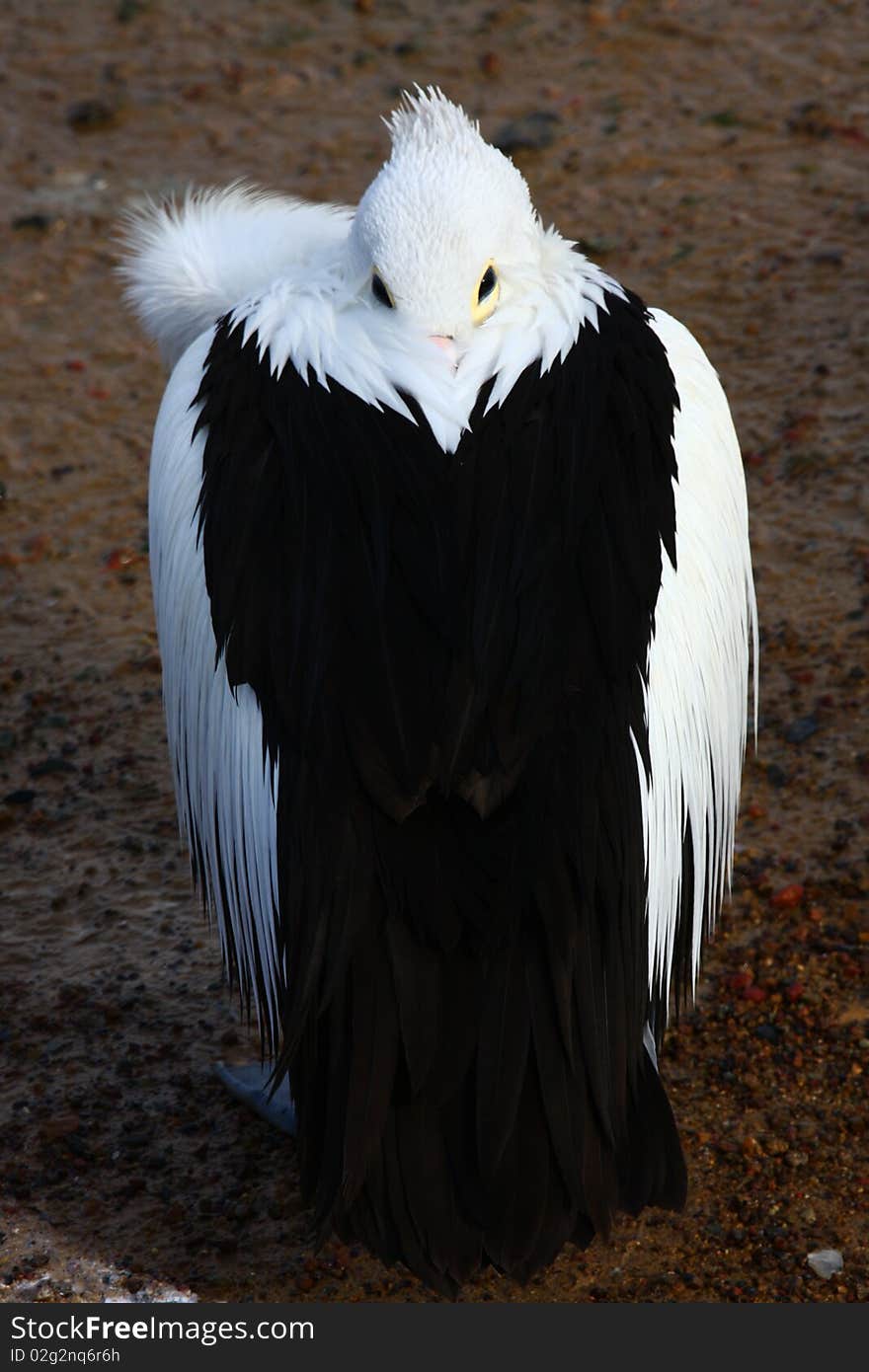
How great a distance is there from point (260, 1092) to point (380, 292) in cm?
124

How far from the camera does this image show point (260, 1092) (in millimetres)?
2672

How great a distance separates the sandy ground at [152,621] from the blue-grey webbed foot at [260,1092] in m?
0.04

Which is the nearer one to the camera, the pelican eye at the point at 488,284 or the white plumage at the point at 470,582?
the white plumage at the point at 470,582

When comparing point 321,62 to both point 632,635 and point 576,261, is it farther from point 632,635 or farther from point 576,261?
point 632,635

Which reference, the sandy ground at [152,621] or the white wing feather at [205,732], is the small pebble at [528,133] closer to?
the sandy ground at [152,621]

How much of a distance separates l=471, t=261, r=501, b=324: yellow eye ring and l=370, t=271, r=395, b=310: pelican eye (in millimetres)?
116

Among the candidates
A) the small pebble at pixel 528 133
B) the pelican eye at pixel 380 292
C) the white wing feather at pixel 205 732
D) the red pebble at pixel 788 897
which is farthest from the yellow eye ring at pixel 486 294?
the small pebble at pixel 528 133

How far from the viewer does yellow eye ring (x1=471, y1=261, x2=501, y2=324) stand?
2.35 metres

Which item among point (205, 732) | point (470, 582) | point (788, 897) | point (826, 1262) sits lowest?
point (826, 1262)

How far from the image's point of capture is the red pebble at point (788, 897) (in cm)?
293

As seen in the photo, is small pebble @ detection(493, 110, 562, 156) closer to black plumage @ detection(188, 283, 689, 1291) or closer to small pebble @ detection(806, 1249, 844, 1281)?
black plumage @ detection(188, 283, 689, 1291)

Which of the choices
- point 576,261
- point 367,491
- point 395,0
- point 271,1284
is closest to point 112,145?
point 395,0

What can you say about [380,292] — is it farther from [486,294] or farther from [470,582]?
[470,582]

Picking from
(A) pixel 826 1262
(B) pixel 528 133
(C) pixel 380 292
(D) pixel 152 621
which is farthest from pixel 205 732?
(B) pixel 528 133
